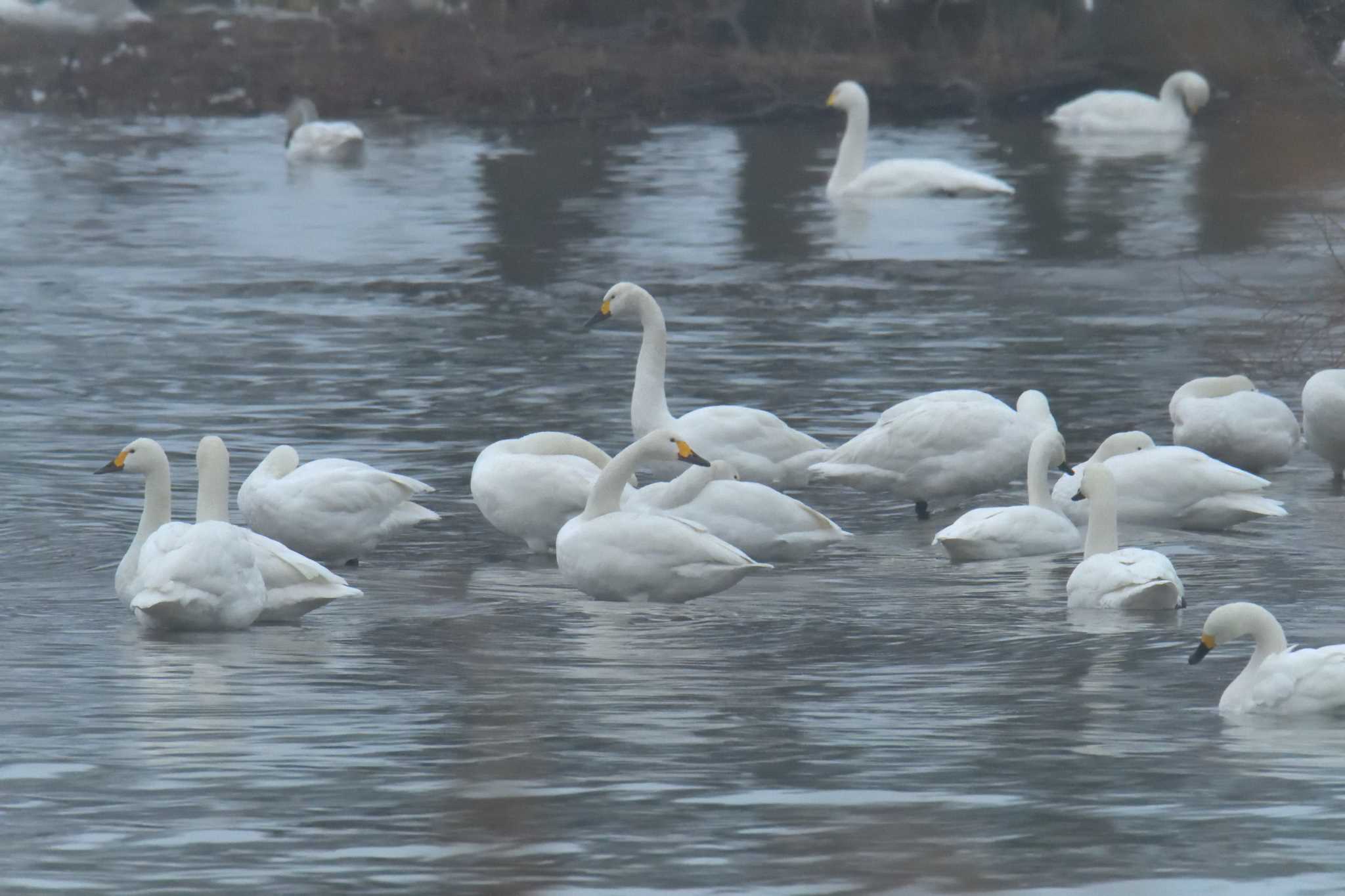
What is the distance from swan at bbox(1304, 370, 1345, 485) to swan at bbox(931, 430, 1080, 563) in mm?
1816

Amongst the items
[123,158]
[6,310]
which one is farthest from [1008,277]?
[123,158]

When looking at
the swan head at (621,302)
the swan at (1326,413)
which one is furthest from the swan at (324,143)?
the swan at (1326,413)

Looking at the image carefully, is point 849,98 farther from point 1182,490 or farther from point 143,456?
point 143,456

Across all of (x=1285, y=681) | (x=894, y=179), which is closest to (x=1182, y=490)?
(x=1285, y=681)

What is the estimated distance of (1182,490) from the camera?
1158 cm

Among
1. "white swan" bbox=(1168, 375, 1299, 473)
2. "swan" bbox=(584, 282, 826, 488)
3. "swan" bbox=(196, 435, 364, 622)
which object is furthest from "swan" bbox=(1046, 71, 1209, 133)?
"swan" bbox=(196, 435, 364, 622)

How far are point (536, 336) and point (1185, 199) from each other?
36.7 ft

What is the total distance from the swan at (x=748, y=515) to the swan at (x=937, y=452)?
1.02 m

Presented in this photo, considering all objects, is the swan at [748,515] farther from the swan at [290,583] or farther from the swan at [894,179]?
the swan at [894,179]

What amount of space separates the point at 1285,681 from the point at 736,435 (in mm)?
4560

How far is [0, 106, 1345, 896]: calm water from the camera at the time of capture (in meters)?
6.72

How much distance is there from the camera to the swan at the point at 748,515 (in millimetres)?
10953

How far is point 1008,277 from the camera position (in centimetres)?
2130

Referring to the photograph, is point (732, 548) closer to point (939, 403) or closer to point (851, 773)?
point (939, 403)
